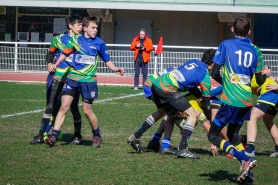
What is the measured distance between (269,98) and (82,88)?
284 cm

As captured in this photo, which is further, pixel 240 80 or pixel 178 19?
pixel 178 19

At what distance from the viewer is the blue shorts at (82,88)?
9.30m

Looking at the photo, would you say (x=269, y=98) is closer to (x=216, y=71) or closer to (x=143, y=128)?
(x=216, y=71)

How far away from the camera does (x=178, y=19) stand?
28.8m

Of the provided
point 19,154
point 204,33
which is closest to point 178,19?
point 204,33

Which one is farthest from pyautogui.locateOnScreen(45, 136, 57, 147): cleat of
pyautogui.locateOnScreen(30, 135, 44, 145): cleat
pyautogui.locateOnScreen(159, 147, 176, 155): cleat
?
pyautogui.locateOnScreen(159, 147, 176, 155): cleat

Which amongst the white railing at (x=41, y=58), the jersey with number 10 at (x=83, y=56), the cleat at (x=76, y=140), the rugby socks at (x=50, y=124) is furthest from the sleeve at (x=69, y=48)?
the white railing at (x=41, y=58)

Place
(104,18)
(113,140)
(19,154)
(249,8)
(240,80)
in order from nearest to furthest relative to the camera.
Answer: (240,80) → (19,154) → (113,140) → (249,8) → (104,18)

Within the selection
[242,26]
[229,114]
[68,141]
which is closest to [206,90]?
[229,114]

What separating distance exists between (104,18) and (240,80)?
21.5 metres

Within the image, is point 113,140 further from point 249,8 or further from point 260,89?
point 249,8

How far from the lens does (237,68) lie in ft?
23.4

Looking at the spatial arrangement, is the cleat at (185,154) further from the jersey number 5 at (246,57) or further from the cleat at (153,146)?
the jersey number 5 at (246,57)

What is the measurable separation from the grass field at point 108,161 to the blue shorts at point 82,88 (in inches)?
32.6
